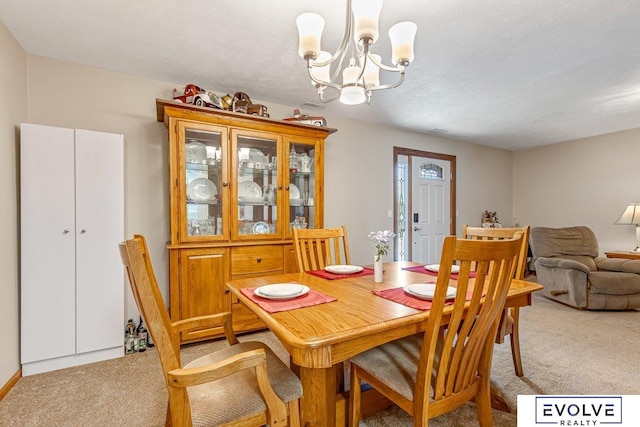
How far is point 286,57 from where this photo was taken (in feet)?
7.73

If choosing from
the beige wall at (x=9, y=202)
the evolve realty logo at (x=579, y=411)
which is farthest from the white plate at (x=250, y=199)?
the evolve realty logo at (x=579, y=411)

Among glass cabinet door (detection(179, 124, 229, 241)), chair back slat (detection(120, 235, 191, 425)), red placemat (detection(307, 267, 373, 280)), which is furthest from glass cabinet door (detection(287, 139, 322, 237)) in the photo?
chair back slat (detection(120, 235, 191, 425))

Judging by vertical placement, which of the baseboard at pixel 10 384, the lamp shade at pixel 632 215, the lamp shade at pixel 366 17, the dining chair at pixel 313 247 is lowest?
the baseboard at pixel 10 384

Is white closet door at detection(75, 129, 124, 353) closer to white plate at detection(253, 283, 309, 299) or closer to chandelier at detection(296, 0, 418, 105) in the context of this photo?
white plate at detection(253, 283, 309, 299)

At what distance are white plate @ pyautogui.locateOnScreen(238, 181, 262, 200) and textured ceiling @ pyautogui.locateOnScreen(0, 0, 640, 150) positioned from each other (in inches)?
36.6

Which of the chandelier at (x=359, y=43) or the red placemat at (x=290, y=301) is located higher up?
the chandelier at (x=359, y=43)

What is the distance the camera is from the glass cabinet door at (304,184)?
3.09 meters

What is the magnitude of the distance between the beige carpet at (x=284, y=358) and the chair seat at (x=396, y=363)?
48cm

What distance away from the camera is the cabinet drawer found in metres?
2.72

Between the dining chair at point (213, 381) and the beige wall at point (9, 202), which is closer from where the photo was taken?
Result: the dining chair at point (213, 381)

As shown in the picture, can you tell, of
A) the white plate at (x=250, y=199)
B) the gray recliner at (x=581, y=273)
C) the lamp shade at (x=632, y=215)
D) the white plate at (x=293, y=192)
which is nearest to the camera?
the white plate at (x=250, y=199)

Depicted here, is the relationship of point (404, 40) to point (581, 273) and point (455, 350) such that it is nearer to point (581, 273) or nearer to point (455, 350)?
point (455, 350)

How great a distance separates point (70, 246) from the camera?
2215 mm

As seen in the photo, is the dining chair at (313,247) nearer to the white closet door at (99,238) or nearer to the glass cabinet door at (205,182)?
the glass cabinet door at (205,182)
